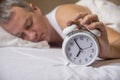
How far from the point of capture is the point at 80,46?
0.82 m

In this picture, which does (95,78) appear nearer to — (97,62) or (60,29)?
(97,62)

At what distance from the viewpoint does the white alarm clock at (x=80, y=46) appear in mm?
801

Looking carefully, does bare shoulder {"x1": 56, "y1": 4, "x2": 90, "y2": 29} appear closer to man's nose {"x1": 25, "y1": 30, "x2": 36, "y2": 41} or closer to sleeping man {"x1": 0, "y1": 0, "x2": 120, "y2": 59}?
sleeping man {"x1": 0, "y1": 0, "x2": 120, "y2": 59}

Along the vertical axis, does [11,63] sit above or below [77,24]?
below

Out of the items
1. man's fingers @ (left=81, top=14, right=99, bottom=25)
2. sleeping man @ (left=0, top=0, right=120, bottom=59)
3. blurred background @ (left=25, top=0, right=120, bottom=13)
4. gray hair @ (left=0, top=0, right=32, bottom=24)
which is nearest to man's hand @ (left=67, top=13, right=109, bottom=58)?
man's fingers @ (left=81, top=14, right=99, bottom=25)

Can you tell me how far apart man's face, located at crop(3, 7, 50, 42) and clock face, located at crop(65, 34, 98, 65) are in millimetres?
399

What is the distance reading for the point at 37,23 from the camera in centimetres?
123

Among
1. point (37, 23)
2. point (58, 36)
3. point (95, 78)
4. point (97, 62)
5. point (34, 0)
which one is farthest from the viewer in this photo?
point (34, 0)

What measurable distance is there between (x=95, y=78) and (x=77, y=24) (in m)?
0.17

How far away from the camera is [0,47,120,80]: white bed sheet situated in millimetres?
749

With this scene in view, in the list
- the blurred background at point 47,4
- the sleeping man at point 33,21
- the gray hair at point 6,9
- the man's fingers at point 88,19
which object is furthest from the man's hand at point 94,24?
the blurred background at point 47,4

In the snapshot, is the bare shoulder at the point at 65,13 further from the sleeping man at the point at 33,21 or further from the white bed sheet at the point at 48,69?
the white bed sheet at the point at 48,69

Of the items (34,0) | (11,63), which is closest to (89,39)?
(11,63)

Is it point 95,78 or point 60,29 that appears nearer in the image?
point 95,78
